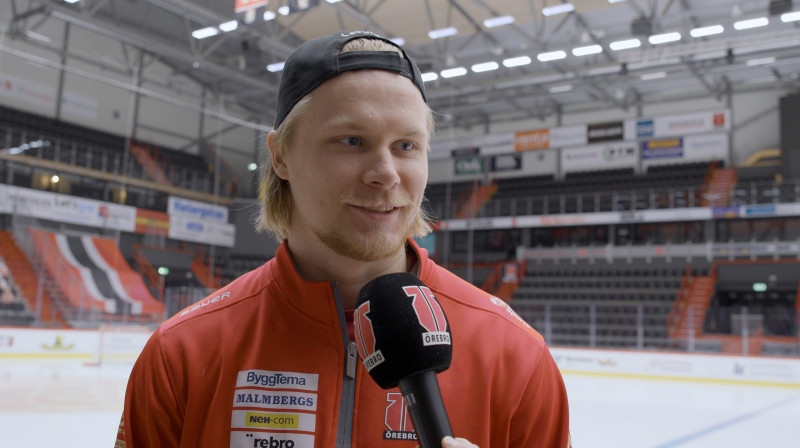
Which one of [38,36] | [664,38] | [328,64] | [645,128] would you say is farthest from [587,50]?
[328,64]

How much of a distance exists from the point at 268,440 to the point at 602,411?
19.7 ft

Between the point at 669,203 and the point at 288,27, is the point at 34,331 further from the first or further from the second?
the point at 669,203

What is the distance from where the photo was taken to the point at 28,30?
35.9ft

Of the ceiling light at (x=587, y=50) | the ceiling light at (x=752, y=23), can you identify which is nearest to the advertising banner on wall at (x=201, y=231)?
the ceiling light at (x=587, y=50)

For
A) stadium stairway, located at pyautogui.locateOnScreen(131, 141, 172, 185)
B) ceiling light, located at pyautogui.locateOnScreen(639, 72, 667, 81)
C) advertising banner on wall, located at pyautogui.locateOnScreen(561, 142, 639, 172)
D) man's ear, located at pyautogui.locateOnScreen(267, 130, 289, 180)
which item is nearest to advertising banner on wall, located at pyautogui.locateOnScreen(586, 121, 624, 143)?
ceiling light, located at pyautogui.locateOnScreen(639, 72, 667, 81)

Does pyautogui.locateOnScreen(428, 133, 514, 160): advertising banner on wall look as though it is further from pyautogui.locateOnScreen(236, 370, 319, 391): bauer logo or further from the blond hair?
pyautogui.locateOnScreen(236, 370, 319, 391): bauer logo

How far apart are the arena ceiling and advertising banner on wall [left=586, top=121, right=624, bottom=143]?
1.00m

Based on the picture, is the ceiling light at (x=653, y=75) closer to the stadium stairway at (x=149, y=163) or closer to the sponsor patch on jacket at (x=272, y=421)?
the stadium stairway at (x=149, y=163)

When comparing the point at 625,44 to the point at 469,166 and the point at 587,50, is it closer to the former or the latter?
the point at 587,50

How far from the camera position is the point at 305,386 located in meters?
0.90

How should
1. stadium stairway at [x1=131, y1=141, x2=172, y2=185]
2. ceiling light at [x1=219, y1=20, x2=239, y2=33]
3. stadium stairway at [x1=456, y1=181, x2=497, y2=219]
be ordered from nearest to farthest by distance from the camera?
1. ceiling light at [x1=219, y1=20, x2=239, y2=33]
2. stadium stairway at [x1=131, y1=141, x2=172, y2=185]
3. stadium stairway at [x1=456, y1=181, x2=497, y2=219]

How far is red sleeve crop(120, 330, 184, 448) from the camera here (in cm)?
90

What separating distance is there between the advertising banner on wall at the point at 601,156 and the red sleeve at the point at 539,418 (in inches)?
616

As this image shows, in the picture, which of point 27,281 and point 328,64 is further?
point 27,281
